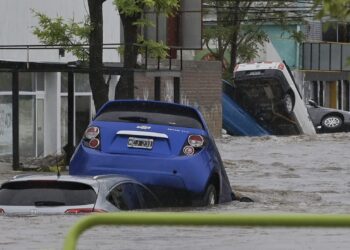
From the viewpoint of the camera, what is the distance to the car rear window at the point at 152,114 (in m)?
15.0

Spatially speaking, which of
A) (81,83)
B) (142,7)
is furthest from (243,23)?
(142,7)

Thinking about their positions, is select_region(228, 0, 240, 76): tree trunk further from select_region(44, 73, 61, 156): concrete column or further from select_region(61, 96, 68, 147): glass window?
select_region(44, 73, 61, 156): concrete column

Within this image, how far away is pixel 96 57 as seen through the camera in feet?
73.4

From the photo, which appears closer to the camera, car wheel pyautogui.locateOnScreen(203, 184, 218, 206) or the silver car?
the silver car

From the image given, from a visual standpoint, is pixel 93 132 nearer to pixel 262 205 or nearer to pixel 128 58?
pixel 262 205

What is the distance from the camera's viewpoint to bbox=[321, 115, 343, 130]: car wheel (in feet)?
149

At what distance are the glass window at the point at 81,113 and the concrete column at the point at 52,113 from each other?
4.11ft

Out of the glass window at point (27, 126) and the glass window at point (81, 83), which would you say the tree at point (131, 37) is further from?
the glass window at point (81, 83)

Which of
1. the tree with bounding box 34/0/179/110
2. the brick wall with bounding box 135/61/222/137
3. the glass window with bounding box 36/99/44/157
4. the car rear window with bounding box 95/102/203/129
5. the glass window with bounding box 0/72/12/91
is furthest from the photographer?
the brick wall with bounding box 135/61/222/137

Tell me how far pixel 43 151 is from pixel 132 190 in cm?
1701

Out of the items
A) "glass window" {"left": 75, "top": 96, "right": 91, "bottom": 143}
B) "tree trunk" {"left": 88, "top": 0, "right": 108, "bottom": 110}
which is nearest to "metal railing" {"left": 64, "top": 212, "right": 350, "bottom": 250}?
"tree trunk" {"left": 88, "top": 0, "right": 108, "bottom": 110}

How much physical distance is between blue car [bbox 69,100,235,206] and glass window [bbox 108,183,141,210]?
185cm

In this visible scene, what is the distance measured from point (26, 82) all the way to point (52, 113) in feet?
4.85

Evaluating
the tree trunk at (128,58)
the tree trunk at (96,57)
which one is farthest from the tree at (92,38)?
the tree trunk at (128,58)
